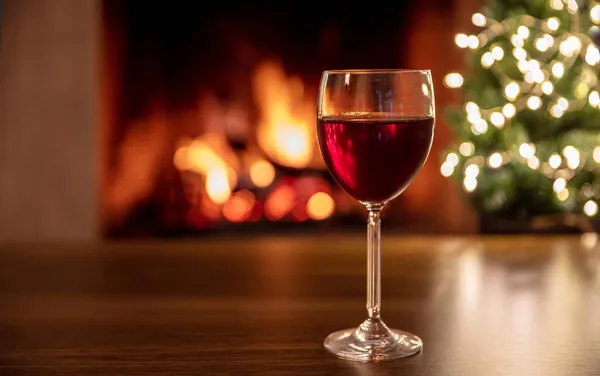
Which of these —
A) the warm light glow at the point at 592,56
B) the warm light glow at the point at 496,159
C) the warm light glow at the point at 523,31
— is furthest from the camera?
the warm light glow at the point at 496,159

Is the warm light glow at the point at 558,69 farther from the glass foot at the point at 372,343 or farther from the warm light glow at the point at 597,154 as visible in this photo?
the glass foot at the point at 372,343

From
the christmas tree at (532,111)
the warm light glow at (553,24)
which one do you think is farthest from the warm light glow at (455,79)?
the warm light glow at (553,24)

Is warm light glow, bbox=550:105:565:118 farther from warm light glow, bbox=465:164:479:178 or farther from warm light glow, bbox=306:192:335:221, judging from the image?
warm light glow, bbox=306:192:335:221

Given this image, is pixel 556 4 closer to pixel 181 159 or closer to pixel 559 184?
pixel 559 184

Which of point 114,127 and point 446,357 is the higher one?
point 114,127

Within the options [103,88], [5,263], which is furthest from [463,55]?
[5,263]

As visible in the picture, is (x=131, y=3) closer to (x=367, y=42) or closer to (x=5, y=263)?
(x=367, y=42)
